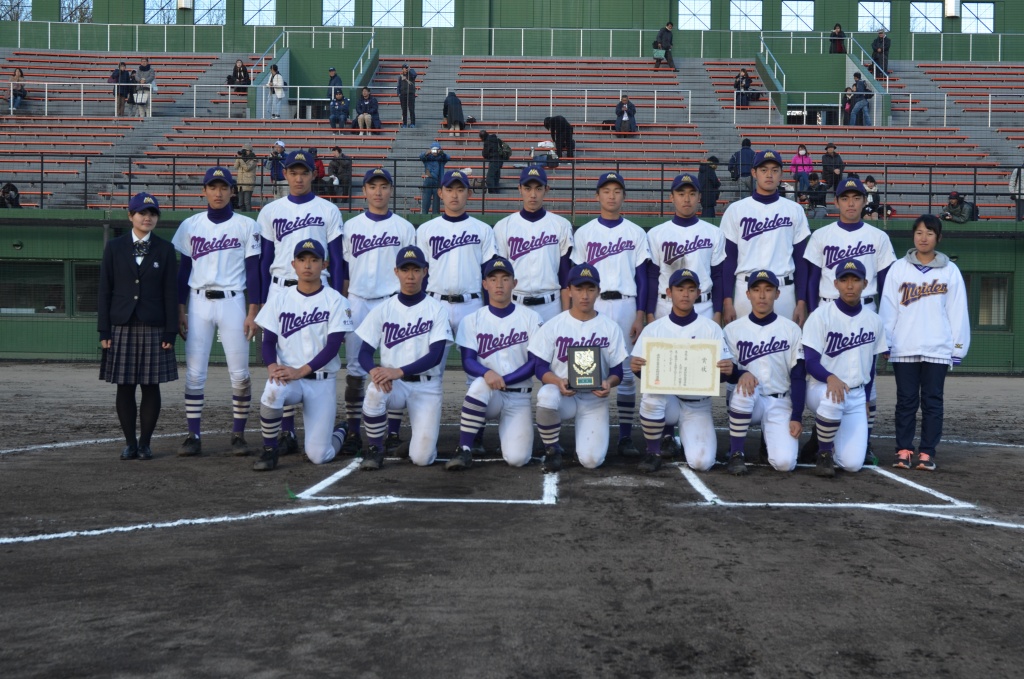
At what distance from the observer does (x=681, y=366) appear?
27.1ft

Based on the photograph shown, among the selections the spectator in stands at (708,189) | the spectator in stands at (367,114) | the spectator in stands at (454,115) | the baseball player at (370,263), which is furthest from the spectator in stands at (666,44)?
the baseball player at (370,263)

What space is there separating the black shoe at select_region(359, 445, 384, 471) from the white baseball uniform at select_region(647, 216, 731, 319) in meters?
2.87

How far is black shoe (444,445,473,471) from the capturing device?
808 cm

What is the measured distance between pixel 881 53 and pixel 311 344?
92.4 ft

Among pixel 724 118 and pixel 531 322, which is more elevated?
pixel 724 118

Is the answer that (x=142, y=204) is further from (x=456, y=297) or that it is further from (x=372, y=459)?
(x=372, y=459)

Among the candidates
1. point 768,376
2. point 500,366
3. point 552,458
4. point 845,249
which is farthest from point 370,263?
point 845,249

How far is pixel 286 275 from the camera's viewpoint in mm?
9086

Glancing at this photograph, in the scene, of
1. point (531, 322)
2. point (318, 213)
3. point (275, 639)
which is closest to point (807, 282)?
point (531, 322)

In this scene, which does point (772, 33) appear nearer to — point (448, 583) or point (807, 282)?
point (807, 282)

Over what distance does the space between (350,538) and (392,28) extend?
3087 centimetres

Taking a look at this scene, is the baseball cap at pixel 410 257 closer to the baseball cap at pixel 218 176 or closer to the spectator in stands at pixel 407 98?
the baseball cap at pixel 218 176

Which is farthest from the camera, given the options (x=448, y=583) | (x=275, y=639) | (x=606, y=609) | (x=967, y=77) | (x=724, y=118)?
(x=967, y=77)

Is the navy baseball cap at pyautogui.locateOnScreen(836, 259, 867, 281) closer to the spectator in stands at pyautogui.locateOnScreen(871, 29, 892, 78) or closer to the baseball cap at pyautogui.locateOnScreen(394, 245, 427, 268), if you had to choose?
the baseball cap at pyautogui.locateOnScreen(394, 245, 427, 268)
